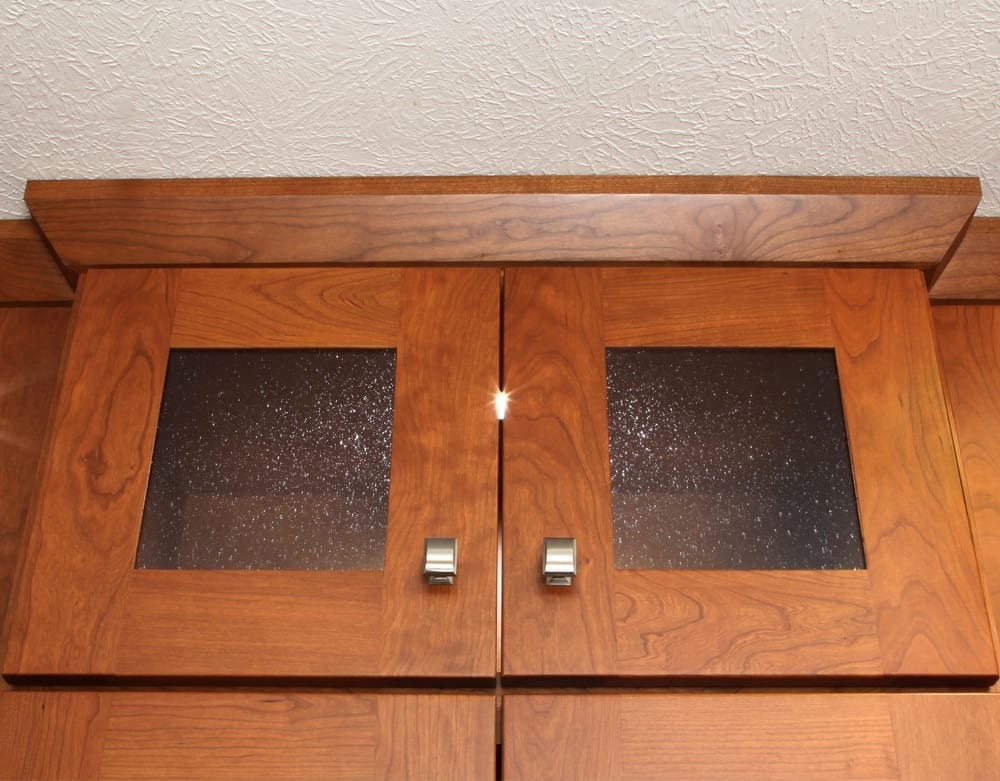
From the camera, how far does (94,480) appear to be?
0.97 metres

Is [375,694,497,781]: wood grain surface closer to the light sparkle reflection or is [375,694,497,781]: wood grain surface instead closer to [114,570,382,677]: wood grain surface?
[114,570,382,677]: wood grain surface

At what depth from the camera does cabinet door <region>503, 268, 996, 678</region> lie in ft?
2.92

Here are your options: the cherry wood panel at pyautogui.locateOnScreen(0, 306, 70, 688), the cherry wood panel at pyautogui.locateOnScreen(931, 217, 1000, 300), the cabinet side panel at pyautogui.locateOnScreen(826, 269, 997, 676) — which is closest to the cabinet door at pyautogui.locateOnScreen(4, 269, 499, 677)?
the cherry wood panel at pyautogui.locateOnScreen(0, 306, 70, 688)

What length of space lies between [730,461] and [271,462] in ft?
1.51

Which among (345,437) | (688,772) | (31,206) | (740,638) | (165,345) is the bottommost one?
(688,772)

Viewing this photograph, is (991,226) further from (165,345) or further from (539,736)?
(165,345)

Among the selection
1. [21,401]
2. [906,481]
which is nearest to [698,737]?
[906,481]

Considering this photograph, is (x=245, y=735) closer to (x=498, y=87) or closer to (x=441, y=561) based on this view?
(x=441, y=561)

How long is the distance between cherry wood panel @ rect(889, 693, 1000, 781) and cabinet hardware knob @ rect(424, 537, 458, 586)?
16.3 inches

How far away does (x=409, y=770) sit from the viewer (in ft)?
2.79

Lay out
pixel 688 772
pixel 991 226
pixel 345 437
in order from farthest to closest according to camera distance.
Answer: pixel 991 226
pixel 345 437
pixel 688 772

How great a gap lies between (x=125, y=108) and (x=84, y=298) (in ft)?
0.69

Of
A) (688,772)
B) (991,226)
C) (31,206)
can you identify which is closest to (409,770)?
(688,772)

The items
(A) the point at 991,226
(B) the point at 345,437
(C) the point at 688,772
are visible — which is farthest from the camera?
(A) the point at 991,226
